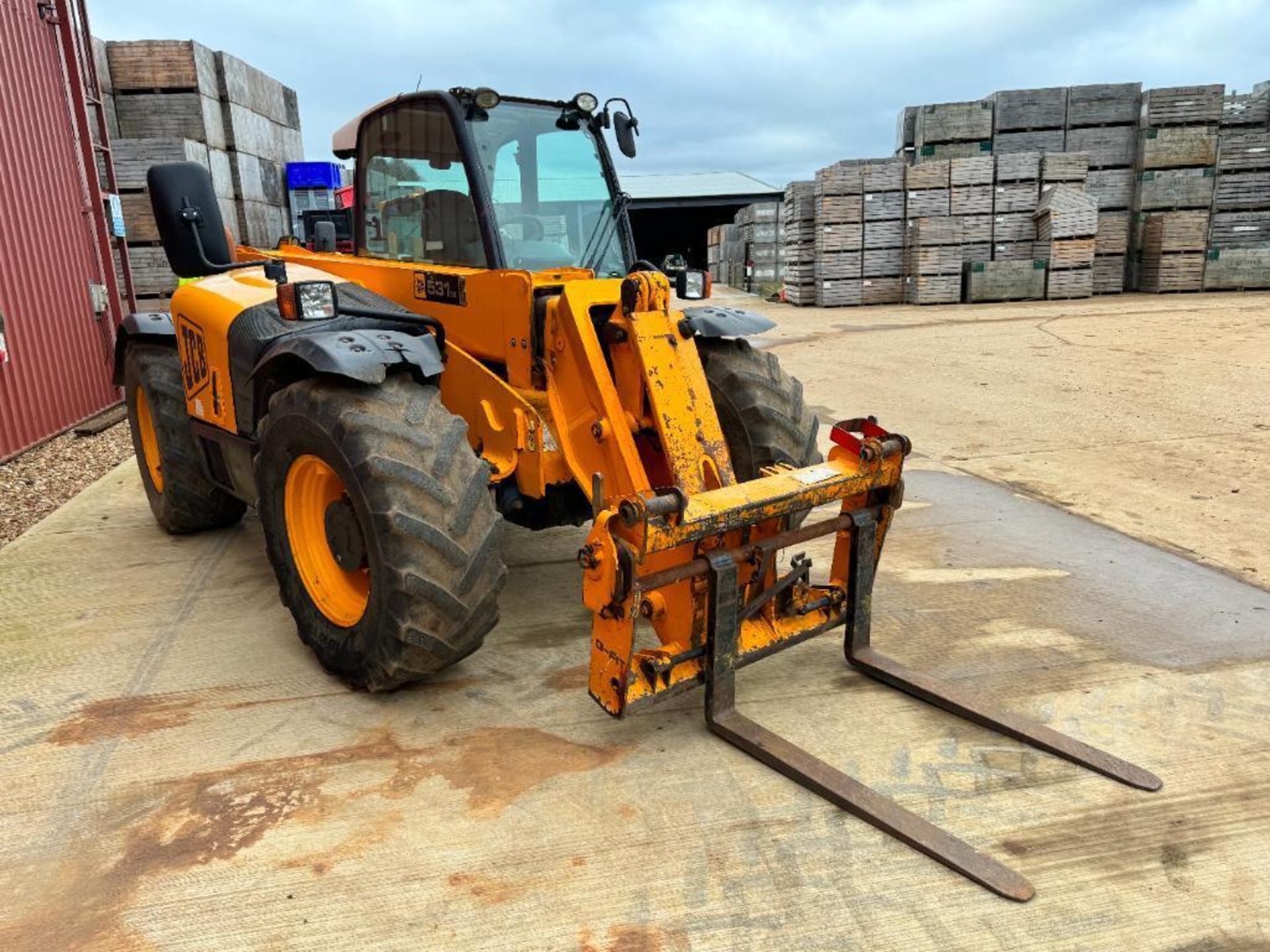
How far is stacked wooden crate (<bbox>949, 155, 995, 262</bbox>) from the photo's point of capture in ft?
56.0

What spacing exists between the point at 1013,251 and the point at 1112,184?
2649 mm

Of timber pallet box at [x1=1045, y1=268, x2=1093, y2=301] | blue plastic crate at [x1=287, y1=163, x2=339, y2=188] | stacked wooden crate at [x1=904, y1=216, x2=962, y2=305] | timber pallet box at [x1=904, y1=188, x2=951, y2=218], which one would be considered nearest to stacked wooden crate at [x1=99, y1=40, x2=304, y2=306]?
blue plastic crate at [x1=287, y1=163, x2=339, y2=188]

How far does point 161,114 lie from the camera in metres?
10.5

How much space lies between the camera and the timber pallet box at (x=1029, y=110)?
18.2 m

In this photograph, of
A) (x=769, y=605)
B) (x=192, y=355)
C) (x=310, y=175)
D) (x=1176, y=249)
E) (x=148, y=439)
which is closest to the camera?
(x=769, y=605)

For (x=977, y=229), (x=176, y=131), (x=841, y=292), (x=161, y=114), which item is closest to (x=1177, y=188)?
(x=977, y=229)

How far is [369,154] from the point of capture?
13.9ft

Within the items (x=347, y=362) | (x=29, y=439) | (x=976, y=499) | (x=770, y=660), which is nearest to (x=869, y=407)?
(x=976, y=499)

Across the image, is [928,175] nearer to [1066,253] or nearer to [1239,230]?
[1066,253]

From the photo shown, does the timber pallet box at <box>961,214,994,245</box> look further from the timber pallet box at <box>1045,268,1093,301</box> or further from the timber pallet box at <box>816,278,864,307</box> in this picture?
the timber pallet box at <box>816,278,864,307</box>

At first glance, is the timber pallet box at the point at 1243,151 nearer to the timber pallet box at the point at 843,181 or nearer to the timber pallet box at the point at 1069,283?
the timber pallet box at the point at 1069,283

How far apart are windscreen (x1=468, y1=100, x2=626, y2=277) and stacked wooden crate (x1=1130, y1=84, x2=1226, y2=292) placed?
17.8 m

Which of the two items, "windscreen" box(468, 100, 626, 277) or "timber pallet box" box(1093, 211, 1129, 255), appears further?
"timber pallet box" box(1093, 211, 1129, 255)

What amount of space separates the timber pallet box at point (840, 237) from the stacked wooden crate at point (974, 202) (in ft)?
5.83
